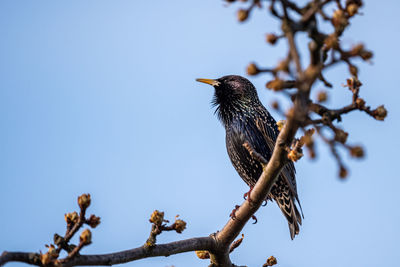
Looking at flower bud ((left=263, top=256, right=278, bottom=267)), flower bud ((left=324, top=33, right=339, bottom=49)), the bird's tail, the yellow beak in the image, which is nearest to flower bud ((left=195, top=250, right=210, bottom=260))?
flower bud ((left=263, top=256, right=278, bottom=267))

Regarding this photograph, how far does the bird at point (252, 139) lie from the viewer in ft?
19.4

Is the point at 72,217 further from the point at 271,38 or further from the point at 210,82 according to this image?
the point at 210,82

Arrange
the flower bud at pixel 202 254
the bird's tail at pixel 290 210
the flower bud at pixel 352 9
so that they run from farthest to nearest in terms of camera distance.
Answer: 1. the bird's tail at pixel 290 210
2. the flower bud at pixel 202 254
3. the flower bud at pixel 352 9

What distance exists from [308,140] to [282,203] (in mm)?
3934

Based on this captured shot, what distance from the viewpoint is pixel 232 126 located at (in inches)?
243

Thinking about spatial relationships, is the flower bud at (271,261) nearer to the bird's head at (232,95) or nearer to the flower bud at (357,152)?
the flower bud at (357,152)

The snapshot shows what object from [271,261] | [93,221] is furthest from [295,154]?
[271,261]

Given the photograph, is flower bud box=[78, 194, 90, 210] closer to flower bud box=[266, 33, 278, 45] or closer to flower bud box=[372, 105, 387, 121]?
flower bud box=[266, 33, 278, 45]

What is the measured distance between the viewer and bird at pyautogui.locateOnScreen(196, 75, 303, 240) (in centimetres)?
592

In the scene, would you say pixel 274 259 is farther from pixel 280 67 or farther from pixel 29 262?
pixel 280 67

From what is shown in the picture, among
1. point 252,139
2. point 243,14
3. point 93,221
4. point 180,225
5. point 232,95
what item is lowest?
point 93,221

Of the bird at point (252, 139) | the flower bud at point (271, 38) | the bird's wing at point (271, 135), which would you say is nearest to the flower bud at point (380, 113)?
the flower bud at point (271, 38)

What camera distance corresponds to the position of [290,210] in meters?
5.97

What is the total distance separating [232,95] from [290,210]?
63.4 inches
